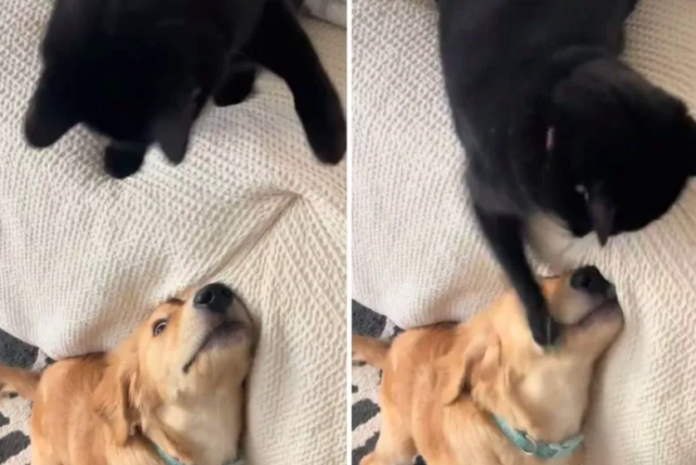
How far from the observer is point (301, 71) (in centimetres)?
72

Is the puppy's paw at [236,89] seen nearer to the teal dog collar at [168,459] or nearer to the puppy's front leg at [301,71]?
the puppy's front leg at [301,71]

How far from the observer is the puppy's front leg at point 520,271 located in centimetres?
70

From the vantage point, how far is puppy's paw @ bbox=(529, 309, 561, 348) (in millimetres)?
703

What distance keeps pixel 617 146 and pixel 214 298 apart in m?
0.32

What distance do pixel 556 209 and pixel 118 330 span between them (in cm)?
35

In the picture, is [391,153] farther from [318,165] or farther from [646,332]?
[646,332]

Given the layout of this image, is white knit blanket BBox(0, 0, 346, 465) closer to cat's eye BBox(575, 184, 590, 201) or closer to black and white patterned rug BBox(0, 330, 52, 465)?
black and white patterned rug BBox(0, 330, 52, 465)

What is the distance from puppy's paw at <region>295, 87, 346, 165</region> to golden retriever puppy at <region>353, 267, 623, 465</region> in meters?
0.15

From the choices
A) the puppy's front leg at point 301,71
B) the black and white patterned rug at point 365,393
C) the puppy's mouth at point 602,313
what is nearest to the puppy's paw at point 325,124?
the puppy's front leg at point 301,71

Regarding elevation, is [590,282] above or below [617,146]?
below

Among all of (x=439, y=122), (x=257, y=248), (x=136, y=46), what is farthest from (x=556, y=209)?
(x=136, y=46)

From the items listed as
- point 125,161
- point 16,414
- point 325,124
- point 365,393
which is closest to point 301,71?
point 325,124

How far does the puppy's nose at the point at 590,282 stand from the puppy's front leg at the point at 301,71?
206 mm

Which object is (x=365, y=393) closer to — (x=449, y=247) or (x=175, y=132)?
(x=449, y=247)
